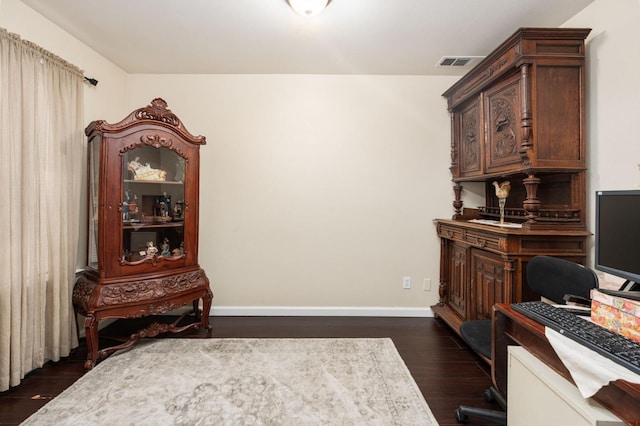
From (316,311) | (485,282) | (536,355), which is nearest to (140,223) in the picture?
(316,311)

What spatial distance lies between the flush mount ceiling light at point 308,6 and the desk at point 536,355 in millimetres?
2101

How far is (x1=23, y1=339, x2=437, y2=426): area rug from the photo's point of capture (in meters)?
1.57

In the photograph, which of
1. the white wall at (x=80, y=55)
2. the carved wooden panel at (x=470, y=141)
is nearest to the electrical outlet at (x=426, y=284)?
the carved wooden panel at (x=470, y=141)

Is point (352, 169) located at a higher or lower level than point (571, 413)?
higher

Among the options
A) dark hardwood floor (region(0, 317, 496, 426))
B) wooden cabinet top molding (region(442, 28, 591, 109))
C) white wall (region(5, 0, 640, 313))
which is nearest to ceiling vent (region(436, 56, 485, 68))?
white wall (region(5, 0, 640, 313))

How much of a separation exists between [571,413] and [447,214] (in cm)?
226

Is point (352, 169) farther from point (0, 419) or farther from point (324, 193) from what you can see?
point (0, 419)

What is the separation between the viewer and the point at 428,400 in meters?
1.75

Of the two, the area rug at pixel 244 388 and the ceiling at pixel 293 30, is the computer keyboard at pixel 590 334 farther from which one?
the ceiling at pixel 293 30

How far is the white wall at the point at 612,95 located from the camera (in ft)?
5.49

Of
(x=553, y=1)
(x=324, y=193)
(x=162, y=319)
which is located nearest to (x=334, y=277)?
(x=324, y=193)

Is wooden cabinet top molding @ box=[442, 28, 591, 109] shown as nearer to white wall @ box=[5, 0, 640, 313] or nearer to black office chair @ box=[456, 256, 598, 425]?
white wall @ box=[5, 0, 640, 313]

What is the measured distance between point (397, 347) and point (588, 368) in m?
1.66

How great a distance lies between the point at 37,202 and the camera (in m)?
1.98
